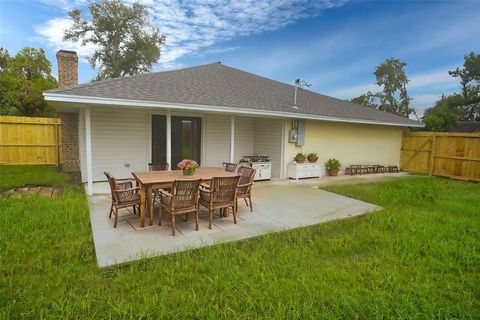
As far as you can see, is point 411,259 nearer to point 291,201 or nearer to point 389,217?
point 389,217

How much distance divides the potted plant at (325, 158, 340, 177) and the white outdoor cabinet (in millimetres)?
863

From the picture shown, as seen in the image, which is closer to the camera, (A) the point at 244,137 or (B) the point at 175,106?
(B) the point at 175,106

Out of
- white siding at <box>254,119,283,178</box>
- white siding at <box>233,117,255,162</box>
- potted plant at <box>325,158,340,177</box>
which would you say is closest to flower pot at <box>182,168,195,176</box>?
white siding at <box>233,117,255,162</box>

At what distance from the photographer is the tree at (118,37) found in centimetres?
2291

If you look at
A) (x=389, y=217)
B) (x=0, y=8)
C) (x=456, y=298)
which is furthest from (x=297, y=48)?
(x=456, y=298)

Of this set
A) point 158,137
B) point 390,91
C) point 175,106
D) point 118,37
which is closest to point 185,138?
point 158,137

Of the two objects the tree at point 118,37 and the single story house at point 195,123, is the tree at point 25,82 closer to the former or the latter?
the tree at point 118,37

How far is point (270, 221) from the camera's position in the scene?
16.7ft

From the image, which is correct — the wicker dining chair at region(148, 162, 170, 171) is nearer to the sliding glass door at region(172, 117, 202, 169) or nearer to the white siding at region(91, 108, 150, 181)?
the white siding at region(91, 108, 150, 181)

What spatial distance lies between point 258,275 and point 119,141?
6667mm

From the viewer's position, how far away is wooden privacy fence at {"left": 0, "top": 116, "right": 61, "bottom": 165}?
10492mm

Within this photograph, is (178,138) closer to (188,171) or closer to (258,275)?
(188,171)

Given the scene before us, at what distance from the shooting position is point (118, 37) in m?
23.8

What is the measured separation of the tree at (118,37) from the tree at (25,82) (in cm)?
346
